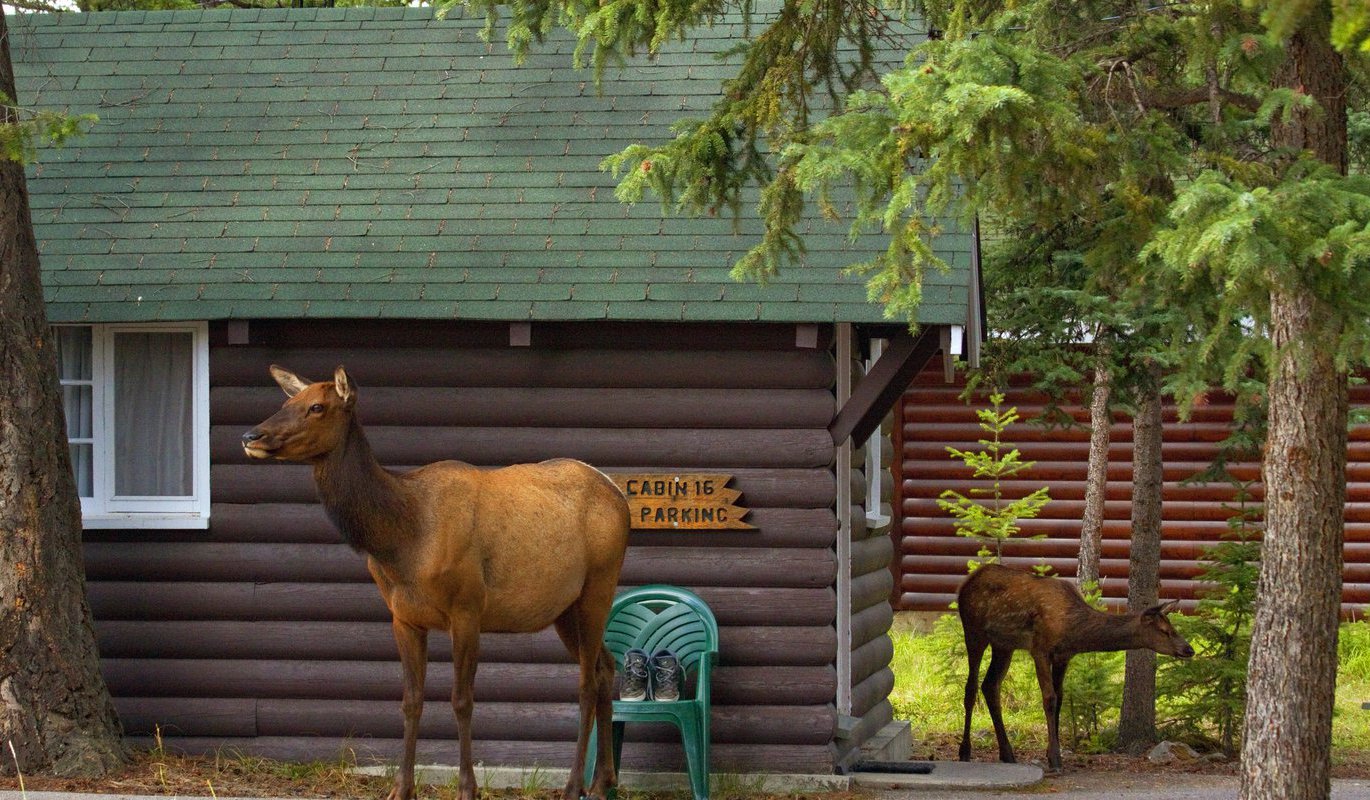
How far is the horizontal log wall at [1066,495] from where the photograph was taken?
62.1 feet

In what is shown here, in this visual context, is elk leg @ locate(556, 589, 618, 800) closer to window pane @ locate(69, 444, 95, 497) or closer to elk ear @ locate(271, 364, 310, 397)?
elk ear @ locate(271, 364, 310, 397)

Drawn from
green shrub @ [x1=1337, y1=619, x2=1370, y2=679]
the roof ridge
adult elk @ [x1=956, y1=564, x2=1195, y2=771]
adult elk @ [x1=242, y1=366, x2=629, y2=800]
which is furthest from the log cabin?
green shrub @ [x1=1337, y1=619, x2=1370, y2=679]

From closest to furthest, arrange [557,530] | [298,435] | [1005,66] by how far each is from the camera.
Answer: [1005,66] < [298,435] < [557,530]

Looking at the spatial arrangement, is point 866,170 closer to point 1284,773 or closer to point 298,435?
point 298,435

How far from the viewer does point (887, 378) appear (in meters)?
10.3

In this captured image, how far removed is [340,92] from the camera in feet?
40.5

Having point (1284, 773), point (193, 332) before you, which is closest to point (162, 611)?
point (193, 332)

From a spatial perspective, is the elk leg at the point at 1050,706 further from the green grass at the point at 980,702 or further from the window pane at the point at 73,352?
the window pane at the point at 73,352

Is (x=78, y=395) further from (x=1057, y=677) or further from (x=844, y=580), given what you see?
(x=1057, y=677)

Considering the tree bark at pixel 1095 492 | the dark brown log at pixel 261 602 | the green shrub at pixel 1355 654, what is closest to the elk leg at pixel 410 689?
the dark brown log at pixel 261 602

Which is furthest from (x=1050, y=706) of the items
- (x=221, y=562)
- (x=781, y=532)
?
(x=221, y=562)

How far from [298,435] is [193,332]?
3363 millimetres

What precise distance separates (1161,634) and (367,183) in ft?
20.3

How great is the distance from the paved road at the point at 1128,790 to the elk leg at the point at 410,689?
3.00 metres
